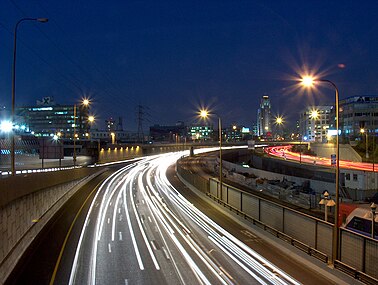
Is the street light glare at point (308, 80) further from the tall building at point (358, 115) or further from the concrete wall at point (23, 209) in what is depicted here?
the tall building at point (358, 115)

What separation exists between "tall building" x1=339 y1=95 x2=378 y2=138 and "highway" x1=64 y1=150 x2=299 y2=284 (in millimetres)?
108204

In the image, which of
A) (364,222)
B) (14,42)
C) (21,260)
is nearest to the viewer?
(21,260)

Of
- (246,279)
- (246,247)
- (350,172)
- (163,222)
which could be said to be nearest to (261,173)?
(350,172)

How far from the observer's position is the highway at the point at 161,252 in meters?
15.3

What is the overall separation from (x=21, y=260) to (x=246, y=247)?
11145 mm

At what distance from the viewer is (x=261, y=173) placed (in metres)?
→ 70.7

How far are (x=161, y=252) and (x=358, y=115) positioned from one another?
5033 inches

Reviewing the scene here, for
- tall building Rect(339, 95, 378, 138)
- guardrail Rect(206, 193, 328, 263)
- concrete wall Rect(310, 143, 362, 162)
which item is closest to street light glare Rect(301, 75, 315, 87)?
guardrail Rect(206, 193, 328, 263)

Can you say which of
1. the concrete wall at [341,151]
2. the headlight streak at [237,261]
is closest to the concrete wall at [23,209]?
the headlight streak at [237,261]

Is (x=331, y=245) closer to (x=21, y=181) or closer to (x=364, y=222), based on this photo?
(x=364, y=222)

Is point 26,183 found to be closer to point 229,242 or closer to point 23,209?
point 23,209

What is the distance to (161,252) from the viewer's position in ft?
63.8

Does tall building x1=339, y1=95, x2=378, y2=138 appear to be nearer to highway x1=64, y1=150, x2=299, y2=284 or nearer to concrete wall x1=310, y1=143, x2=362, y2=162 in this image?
concrete wall x1=310, y1=143, x2=362, y2=162

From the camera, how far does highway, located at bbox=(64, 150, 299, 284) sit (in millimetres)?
15344
